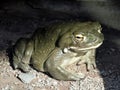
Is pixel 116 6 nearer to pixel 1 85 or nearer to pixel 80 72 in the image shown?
pixel 80 72

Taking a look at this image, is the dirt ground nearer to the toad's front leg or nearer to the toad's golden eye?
the toad's front leg

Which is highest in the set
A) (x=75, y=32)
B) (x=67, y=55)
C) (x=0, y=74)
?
(x=75, y=32)

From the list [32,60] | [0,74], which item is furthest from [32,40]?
[0,74]

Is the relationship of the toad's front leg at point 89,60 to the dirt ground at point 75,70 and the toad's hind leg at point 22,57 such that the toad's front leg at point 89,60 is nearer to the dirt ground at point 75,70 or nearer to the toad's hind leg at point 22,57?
the dirt ground at point 75,70

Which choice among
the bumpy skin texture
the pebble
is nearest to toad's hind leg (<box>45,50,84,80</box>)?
the bumpy skin texture

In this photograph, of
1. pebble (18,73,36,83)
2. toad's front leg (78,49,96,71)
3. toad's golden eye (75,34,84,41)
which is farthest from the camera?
toad's front leg (78,49,96,71)

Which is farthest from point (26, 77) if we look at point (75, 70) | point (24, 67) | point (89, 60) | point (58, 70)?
point (89, 60)

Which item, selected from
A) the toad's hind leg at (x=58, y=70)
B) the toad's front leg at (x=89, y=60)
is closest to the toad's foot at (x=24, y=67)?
the toad's hind leg at (x=58, y=70)
